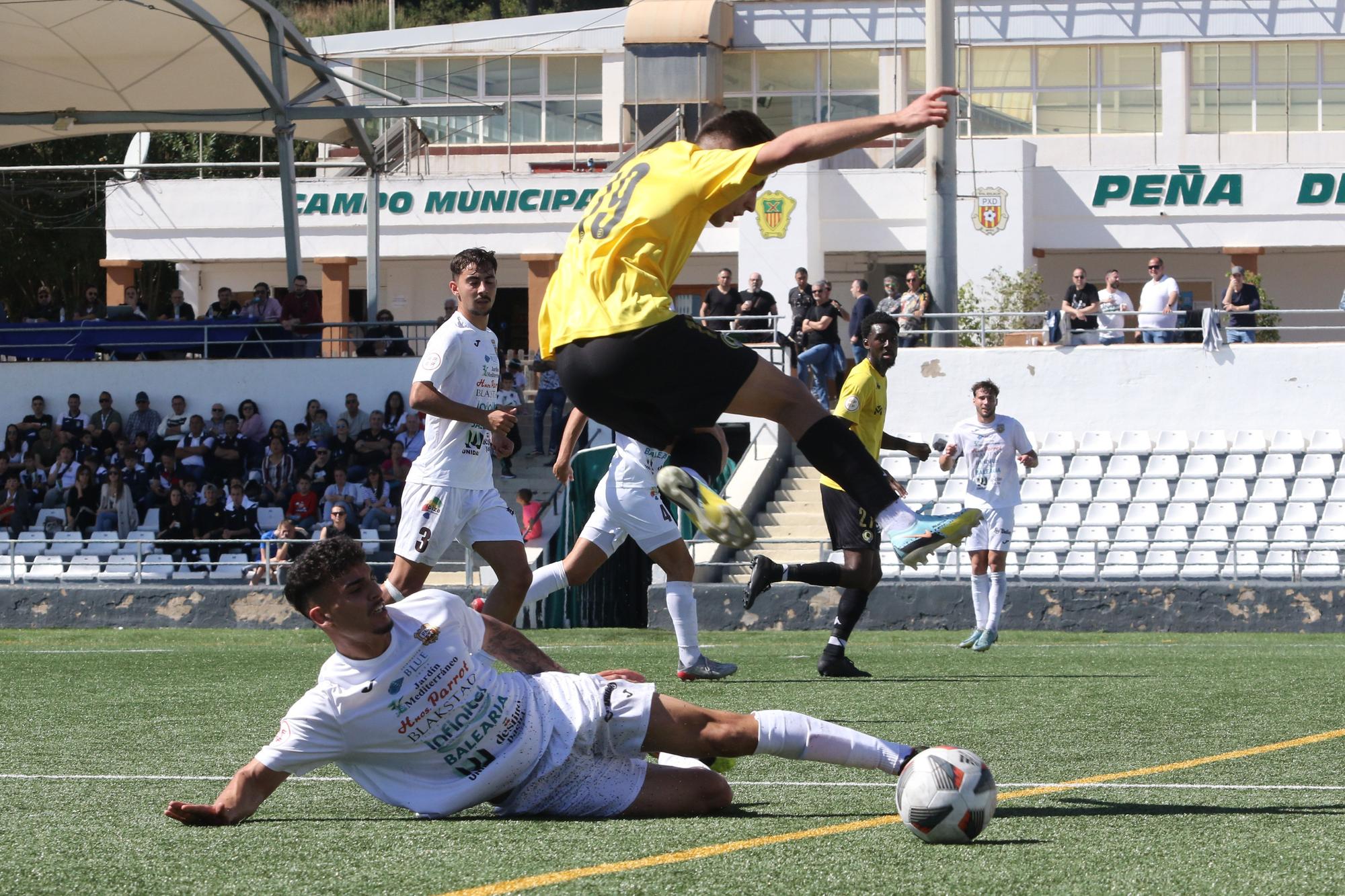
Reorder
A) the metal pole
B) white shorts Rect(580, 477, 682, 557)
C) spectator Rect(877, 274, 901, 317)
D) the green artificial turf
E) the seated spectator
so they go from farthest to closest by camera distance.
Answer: the metal pole → spectator Rect(877, 274, 901, 317) → the seated spectator → white shorts Rect(580, 477, 682, 557) → the green artificial turf

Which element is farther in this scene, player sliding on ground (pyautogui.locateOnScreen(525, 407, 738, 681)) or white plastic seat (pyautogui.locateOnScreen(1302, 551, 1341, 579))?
white plastic seat (pyautogui.locateOnScreen(1302, 551, 1341, 579))

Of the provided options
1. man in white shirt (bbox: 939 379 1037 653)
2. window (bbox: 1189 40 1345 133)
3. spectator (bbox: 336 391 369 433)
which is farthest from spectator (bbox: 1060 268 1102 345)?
window (bbox: 1189 40 1345 133)

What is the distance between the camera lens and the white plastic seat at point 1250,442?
19953 mm

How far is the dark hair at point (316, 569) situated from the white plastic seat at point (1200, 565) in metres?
13.2

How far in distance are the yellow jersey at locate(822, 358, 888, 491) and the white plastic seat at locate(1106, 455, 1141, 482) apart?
33.3 feet

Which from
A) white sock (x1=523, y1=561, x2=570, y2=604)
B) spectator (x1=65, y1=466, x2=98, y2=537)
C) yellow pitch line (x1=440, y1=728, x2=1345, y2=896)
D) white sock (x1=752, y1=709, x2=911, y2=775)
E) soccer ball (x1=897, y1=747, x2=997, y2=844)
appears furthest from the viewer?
spectator (x1=65, y1=466, x2=98, y2=537)

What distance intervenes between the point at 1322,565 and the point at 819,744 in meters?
13.6

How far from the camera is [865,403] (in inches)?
405

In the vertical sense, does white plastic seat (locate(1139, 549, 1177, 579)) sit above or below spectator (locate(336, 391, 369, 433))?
below

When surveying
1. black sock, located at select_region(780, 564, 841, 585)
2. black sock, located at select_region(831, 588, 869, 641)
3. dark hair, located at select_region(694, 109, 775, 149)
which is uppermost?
dark hair, located at select_region(694, 109, 775, 149)

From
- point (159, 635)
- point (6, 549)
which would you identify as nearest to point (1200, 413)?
point (159, 635)

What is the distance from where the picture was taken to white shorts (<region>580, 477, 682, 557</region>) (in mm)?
9844

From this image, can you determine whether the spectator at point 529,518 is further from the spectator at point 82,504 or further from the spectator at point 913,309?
the spectator at point 913,309

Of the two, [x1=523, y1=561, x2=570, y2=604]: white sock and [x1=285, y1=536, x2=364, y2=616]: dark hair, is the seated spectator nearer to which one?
Answer: [x1=523, y1=561, x2=570, y2=604]: white sock
